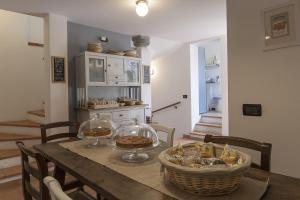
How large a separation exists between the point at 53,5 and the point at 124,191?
105 inches

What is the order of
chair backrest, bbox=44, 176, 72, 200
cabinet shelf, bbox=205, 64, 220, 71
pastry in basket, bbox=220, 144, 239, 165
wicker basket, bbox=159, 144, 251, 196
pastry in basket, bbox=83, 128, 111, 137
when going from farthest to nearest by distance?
cabinet shelf, bbox=205, 64, 220, 71 < pastry in basket, bbox=83, 128, 111, 137 < pastry in basket, bbox=220, 144, 239, 165 < wicker basket, bbox=159, 144, 251, 196 < chair backrest, bbox=44, 176, 72, 200

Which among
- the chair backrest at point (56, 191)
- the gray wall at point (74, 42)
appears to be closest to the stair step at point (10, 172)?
the gray wall at point (74, 42)

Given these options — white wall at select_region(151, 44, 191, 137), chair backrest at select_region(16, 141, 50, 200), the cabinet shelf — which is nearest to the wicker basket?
chair backrest at select_region(16, 141, 50, 200)

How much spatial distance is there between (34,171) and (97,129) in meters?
0.55

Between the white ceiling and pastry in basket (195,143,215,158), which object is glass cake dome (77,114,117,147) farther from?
the white ceiling

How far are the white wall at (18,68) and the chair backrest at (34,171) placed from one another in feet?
10.3

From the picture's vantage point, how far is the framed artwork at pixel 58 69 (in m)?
3.14

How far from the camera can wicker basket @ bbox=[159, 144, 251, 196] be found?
33.0 inches

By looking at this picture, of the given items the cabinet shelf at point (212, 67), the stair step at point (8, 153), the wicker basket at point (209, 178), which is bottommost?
the stair step at point (8, 153)

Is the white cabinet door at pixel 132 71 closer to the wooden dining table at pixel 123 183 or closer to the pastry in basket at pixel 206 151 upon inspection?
the wooden dining table at pixel 123 183

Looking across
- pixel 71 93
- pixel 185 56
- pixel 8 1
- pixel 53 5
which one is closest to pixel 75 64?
pixel 71 93

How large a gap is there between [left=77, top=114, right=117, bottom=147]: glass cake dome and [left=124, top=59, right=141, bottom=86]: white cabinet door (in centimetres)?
198

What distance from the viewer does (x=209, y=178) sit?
85 cm

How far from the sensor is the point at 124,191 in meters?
0.96
